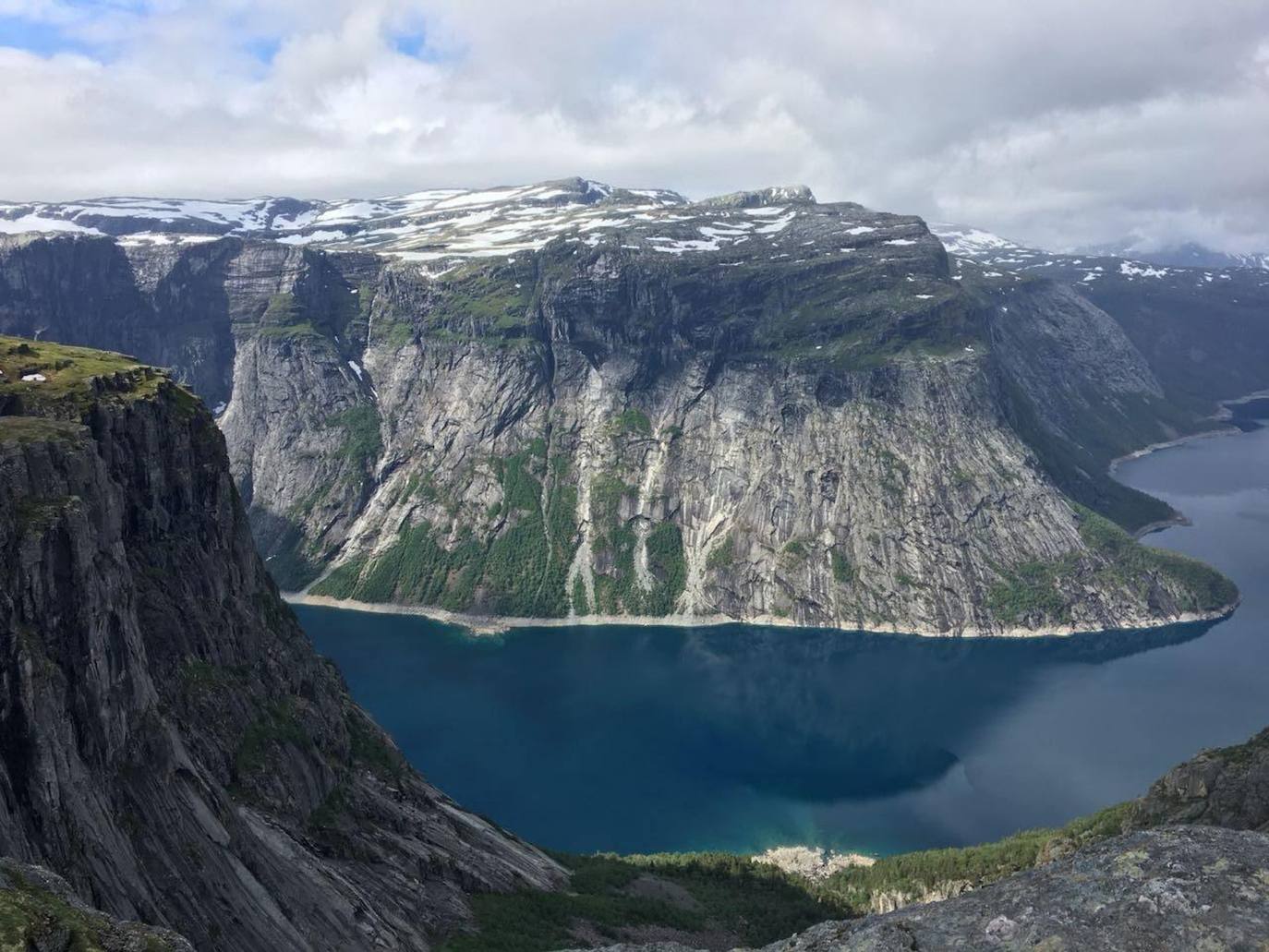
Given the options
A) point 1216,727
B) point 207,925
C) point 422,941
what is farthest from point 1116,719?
point 207,925

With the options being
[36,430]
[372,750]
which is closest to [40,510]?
[36,430]

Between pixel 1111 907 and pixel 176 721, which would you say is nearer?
pixel 1111 907

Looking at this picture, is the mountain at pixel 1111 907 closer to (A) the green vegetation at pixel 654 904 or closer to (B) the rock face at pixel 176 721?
(B) the rock face at pixel 176 721

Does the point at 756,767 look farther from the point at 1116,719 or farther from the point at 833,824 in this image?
the point at 1116,719

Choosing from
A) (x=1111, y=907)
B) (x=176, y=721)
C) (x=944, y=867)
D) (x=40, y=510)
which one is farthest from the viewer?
(x=944, y=867)

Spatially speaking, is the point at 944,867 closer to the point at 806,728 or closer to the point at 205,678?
the point at 806,728

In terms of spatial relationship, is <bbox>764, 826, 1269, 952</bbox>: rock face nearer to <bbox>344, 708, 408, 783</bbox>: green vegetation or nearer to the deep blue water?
<bbox>344, 708, 408, 783</bbox>: green vegetation

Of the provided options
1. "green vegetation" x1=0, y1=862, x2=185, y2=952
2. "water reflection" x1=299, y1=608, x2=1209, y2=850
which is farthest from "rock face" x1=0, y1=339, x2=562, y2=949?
"water reflection" x1=299, y1=608, x2=1209, y2=850
